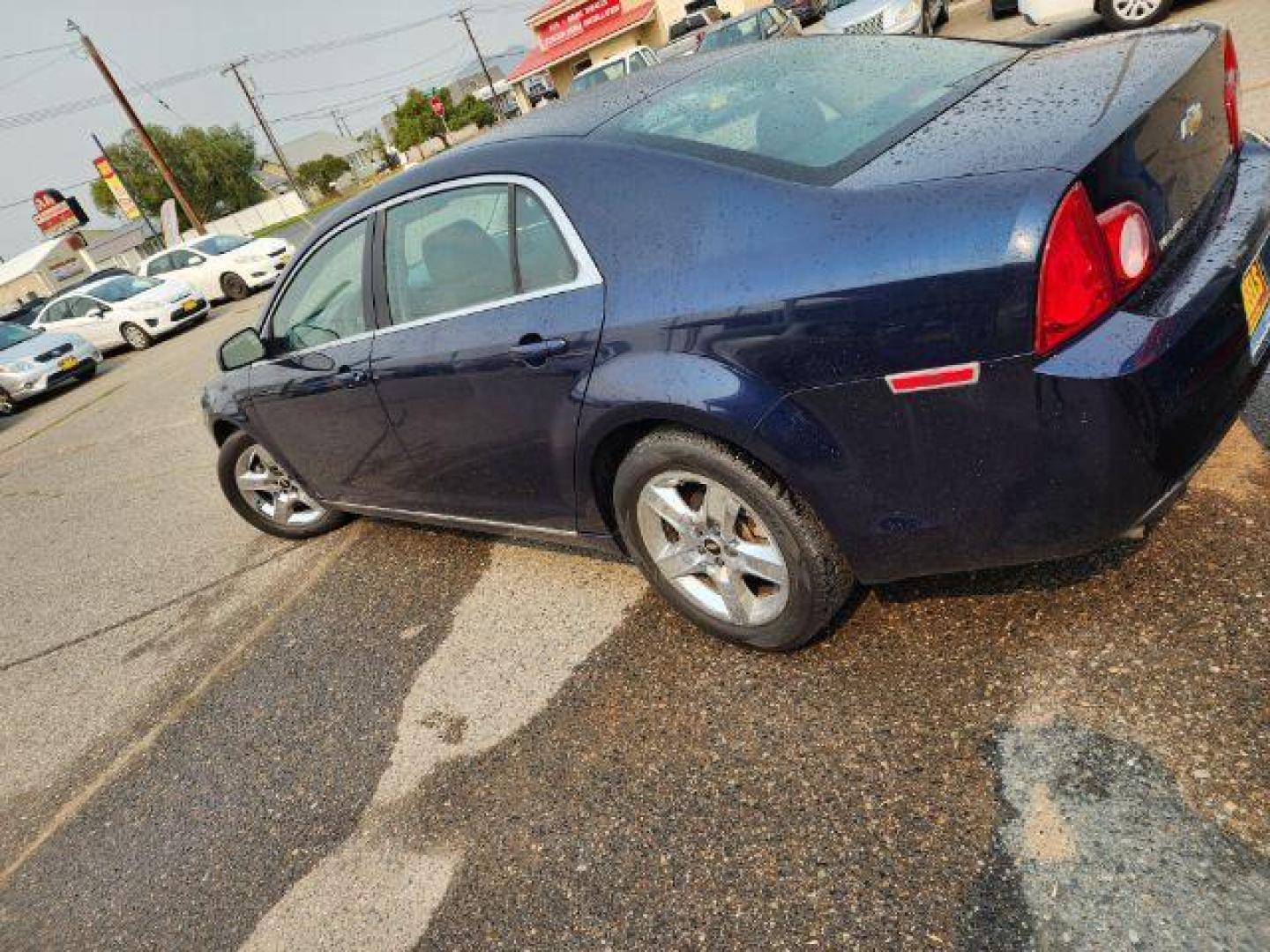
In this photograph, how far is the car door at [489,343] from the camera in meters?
Answer: 2.51

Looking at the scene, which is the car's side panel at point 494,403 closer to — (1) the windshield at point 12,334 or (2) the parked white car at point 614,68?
(1) the windshield at point 12,334

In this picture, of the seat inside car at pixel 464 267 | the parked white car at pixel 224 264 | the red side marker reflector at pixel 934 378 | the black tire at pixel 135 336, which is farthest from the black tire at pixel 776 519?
the parked white car at pixel 224 264

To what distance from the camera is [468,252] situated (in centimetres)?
279

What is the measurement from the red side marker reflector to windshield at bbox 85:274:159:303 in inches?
712

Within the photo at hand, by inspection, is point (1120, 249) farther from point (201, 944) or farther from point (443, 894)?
point (201, 944)

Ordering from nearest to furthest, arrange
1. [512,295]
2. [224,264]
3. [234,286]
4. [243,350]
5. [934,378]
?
1. [934,378]
2. [512,295]
3. [243,350]
4. [224,264]
5. [234,286]

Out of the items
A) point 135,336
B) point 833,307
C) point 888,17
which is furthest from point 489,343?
point 135,336

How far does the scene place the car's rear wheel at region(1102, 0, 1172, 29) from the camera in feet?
27.3

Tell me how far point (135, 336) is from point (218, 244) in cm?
293

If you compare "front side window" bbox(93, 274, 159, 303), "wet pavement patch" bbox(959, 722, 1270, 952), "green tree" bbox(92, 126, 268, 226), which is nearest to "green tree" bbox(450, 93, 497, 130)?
"green tree" bbox(92, 126, 268, 226)

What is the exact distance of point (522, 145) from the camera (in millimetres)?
2627

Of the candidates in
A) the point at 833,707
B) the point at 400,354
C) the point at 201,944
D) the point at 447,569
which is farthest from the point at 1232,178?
the point at 201,944

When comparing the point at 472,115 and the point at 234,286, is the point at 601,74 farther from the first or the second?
the point at 472,115

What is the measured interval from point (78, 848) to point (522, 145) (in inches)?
113
